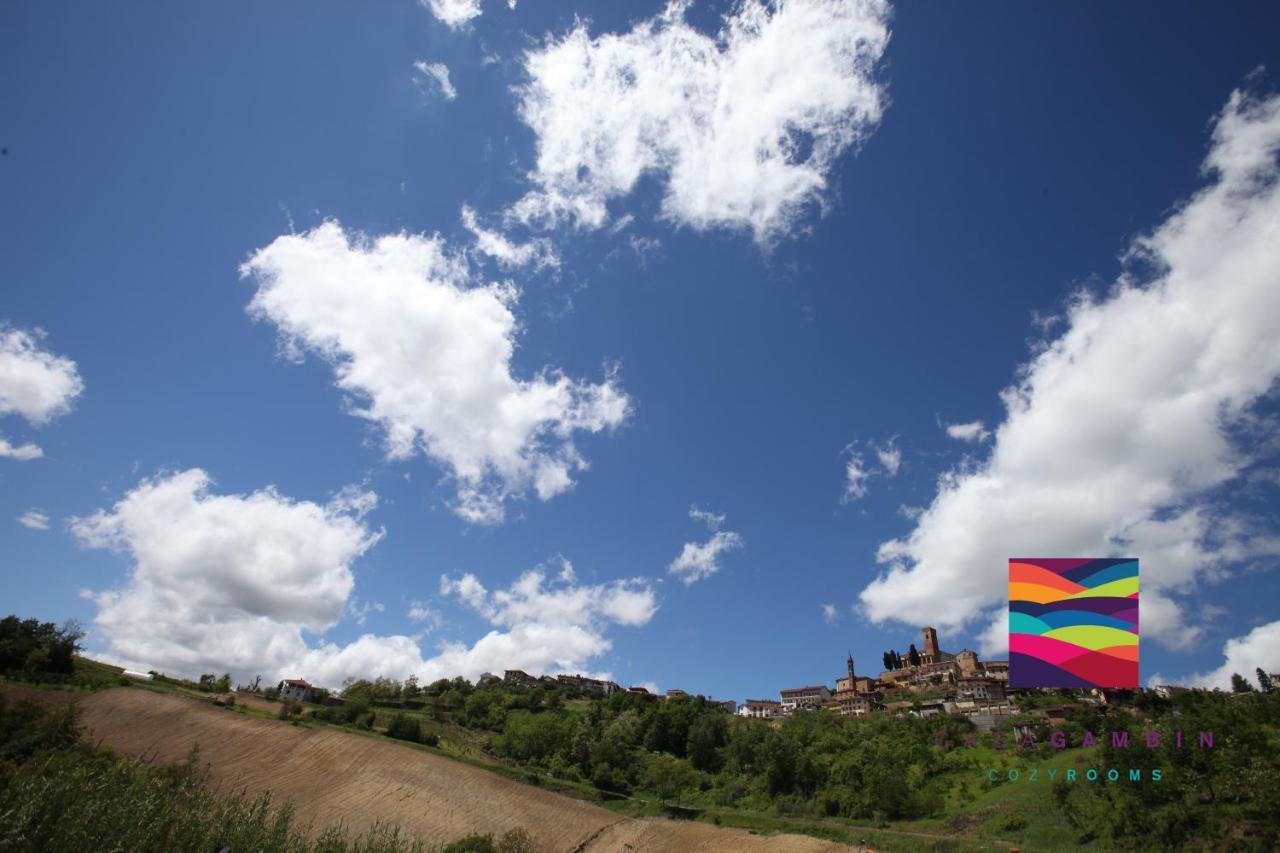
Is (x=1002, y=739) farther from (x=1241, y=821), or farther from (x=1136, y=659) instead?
(x=1136, y=659)

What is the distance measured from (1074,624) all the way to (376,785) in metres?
52.4

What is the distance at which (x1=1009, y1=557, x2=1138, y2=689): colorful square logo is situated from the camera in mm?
14750

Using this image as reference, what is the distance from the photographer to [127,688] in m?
68.2

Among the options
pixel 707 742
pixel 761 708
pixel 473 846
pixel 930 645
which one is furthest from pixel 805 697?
pixel 473 846

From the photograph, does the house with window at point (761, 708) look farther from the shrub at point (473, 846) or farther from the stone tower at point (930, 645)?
the shrub at point (473, 846)

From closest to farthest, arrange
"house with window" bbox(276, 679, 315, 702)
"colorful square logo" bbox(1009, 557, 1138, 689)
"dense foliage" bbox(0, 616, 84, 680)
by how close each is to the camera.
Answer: "colorful square logo" bbox(1009, 557, 1138, 689)
"dense foliage" bbox(0, 616, 84, 680)
"house with window" bbox(276, 679, 315, 702)

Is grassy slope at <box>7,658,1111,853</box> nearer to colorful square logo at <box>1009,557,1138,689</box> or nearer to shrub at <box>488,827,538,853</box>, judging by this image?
shrub at <box>488,827,538,853</box>

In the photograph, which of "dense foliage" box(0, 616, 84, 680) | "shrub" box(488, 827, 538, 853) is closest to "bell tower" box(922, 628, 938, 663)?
"shrub" box(488, 827, 538, 853)

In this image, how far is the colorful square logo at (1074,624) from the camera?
14.8 meters

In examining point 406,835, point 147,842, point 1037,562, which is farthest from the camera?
point 406,835

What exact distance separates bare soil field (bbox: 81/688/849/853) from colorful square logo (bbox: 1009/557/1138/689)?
108 feet

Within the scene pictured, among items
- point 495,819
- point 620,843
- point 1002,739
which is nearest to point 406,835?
point 495,819

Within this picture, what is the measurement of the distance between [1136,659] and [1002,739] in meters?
73.5

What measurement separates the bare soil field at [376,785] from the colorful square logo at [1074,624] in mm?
32784
